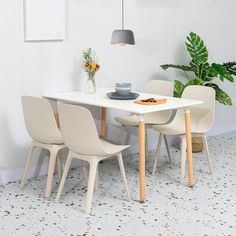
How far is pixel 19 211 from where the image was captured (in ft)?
11.8

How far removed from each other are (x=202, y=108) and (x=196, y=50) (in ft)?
3.24

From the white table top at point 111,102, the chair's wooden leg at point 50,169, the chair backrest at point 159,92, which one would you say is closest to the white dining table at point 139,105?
the white table top at point 111,102

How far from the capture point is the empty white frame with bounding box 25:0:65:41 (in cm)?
419

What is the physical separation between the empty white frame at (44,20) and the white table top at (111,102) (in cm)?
52

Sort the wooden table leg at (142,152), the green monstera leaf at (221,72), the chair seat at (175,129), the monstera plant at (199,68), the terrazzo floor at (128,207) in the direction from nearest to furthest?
the terrazzo floor at (128,207)
the wooden table leg at (142,152)
the chair seat at (175,129)
the green monstera leaf at (221,72)
the monstera plant at (199,68)

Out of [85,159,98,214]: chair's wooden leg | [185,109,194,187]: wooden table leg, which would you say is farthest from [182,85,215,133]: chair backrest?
[85,159,98,214]: chair's wooden leg

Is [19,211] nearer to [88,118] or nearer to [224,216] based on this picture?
[88,118]

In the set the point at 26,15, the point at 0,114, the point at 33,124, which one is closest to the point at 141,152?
the point at 33,124

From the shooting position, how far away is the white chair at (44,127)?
149 inches

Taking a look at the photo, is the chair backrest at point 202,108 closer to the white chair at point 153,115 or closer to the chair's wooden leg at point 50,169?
the white chair at point 153,115

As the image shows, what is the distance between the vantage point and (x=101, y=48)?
15.7 ft

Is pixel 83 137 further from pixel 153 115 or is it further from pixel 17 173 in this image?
pixel 153 115

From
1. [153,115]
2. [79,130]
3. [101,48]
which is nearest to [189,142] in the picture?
[153,115]

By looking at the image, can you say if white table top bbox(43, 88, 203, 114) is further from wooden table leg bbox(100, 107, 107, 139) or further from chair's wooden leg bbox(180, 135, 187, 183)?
chair's wooden leg bbox(180, 135, 187, 183)
